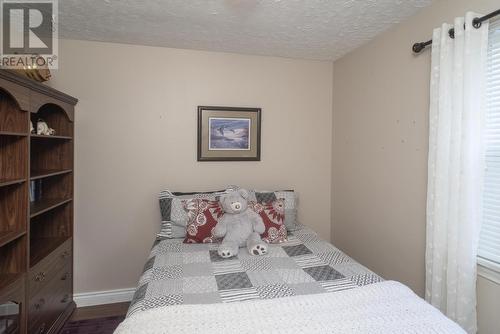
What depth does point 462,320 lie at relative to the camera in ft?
5.24

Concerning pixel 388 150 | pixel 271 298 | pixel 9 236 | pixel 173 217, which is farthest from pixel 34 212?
pixel 388 150

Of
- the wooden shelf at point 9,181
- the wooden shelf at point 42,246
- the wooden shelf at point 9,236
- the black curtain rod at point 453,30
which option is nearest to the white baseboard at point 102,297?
the wooden shelf at point 42,246

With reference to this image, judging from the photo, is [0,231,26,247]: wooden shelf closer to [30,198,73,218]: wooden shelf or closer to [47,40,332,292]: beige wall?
[30,198,73,218]: wooden shelf

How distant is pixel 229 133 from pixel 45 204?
163 cm

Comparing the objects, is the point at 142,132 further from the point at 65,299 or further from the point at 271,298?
the point at 271,298

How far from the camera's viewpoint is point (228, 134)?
9.38 feet

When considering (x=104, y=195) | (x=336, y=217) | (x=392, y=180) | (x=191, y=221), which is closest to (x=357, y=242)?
(x=336, y=217)

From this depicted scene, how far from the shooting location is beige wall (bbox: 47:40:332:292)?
2.58 metres

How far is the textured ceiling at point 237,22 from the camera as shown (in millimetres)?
1930

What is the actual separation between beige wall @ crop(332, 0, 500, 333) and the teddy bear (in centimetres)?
103

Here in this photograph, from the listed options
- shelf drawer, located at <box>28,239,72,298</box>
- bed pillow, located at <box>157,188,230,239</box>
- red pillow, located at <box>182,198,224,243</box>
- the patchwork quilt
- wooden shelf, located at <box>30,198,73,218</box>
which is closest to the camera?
the patchwork quilt

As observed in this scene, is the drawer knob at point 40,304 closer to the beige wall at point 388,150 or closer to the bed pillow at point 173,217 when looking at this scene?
the bed pillow at point 173,217

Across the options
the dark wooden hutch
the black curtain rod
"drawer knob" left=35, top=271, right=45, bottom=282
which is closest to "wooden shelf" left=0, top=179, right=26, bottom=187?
the dark wooden hutch

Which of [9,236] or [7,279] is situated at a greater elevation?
[9,236]
